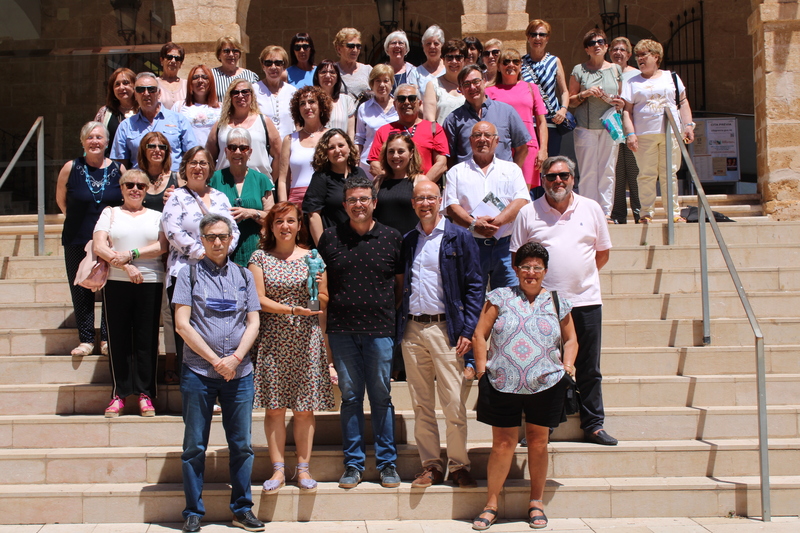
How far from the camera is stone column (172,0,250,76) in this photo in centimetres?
938

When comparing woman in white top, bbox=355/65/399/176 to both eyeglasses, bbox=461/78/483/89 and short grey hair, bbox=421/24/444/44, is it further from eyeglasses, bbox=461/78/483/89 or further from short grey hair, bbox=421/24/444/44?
short grey hair, bbox=421/24/444/44

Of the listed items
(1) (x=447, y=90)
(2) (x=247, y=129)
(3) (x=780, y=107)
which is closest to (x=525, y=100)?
(1) (x=447, y=90)

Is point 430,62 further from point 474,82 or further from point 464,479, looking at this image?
point 464,479

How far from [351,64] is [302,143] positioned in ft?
4.95

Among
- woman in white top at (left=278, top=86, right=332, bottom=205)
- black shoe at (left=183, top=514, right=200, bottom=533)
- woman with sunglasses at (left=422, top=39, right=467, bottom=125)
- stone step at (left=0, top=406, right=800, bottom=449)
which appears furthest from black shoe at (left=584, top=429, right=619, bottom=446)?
woman with sunglasses at (left=422, top=39, right=467, bottom=125)

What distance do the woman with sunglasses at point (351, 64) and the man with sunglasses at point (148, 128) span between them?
155 cm

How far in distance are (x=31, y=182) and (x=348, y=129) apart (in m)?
6.96

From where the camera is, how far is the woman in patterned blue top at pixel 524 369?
456 centimetres

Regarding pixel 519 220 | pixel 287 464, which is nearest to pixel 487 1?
pixel 519 220

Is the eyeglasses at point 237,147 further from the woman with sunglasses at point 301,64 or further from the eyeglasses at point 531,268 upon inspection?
the eyeglasses at point 531,268

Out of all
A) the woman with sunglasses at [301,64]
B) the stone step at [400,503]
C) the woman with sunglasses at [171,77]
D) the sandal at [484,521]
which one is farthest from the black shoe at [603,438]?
the woman with sunglasses at [171,77]

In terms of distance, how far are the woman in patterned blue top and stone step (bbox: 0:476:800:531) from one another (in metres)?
0.20

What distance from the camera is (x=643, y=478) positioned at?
16.4 feet

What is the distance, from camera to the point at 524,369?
4539 millimetres
